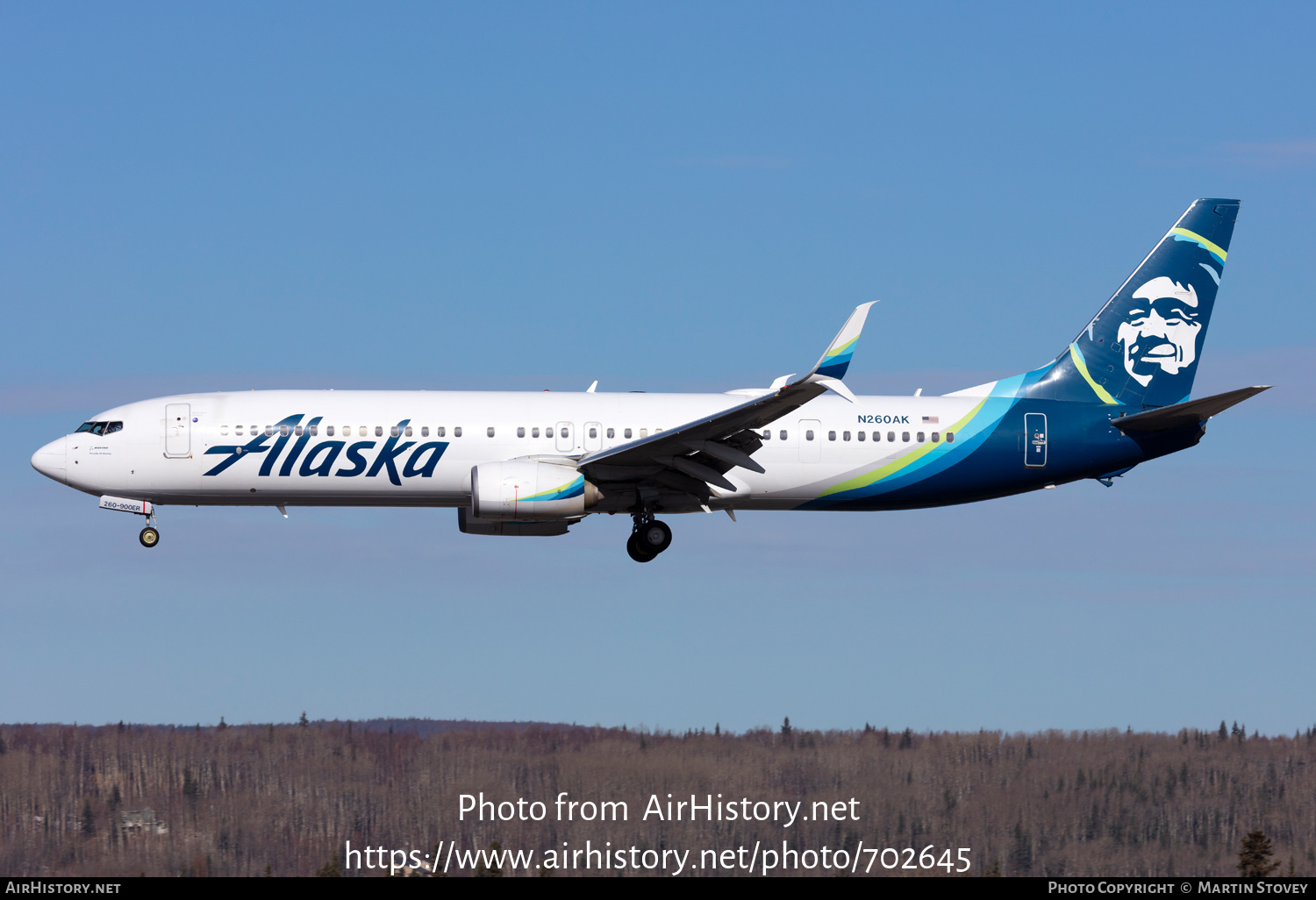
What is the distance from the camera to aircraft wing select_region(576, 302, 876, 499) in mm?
29969

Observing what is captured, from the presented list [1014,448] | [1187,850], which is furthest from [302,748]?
[1187,850]

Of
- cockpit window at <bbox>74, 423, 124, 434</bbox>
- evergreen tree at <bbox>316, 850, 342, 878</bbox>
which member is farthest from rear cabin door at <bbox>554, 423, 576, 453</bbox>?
evergreen tree at <bbox>316, 850, 342, 878</bbox>

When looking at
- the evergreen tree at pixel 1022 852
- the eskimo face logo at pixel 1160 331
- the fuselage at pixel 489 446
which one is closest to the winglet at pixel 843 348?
the fuselage at pixel 489 446

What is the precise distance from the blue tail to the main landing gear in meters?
10.8

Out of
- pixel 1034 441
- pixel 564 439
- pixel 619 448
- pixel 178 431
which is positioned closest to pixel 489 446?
pixel 564 439

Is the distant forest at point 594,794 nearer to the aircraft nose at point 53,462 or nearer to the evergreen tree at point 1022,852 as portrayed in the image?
the evergreen tree at point 1022,852

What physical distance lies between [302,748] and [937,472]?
1364 inches

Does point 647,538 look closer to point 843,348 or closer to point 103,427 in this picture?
point 843,348

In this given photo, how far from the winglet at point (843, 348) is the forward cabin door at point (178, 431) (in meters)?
15.5

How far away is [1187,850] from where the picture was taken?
257 ft

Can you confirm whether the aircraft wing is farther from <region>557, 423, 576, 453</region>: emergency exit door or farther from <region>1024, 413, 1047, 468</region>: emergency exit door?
<region>1024, 413, 1047, 468</region>: emergency exit door

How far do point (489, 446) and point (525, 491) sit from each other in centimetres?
204
